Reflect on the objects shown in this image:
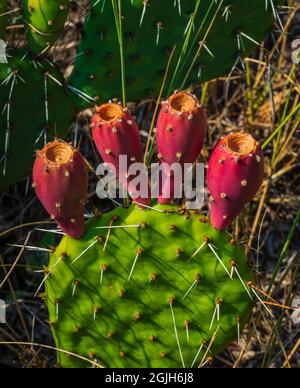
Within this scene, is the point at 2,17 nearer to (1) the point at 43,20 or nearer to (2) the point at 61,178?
(1) the point at 43,20

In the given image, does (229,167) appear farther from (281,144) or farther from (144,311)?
(281,144)

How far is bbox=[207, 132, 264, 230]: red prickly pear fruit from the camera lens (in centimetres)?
119

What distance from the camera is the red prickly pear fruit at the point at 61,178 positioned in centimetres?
120

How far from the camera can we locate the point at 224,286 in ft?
4.49

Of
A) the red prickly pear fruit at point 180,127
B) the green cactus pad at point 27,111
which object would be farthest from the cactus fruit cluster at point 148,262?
the green cactus pad at point 27,111

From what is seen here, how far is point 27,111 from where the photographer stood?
1.60 meters

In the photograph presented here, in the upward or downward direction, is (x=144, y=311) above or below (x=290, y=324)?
above

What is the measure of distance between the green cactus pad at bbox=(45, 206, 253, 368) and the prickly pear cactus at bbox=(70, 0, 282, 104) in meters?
0.41

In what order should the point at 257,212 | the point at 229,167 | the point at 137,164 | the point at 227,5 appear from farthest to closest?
the point at 257,212
the point at 227,5
the point at 137,164
the point at 229,167

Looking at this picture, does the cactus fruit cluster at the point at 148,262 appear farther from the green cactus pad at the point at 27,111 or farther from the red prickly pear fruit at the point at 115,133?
the green cactus pad at the point at 27,111

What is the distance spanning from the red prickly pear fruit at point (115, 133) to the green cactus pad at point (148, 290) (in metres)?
0.13

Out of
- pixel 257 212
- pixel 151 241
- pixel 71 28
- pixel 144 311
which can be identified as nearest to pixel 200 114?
pixel 151 241

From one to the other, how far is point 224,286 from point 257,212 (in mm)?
564
